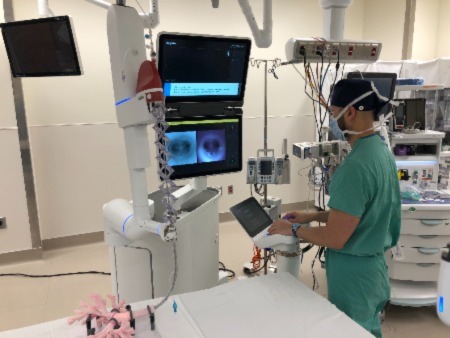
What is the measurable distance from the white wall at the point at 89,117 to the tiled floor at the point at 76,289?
0.35 metres

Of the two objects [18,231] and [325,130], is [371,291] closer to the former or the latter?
[325,130]

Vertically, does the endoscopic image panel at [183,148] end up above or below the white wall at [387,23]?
below

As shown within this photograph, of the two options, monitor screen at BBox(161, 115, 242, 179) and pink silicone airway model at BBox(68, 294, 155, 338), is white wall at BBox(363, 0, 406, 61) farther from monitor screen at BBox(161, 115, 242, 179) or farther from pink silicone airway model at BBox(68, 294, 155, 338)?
pink silicone airway model at BBox(68, 294, 155, 338)

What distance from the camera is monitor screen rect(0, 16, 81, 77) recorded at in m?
1.70

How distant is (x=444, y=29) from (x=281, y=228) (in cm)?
426

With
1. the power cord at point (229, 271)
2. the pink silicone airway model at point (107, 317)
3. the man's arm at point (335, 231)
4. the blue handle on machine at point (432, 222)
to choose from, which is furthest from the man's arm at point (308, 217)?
the power cord at point (229, 271)

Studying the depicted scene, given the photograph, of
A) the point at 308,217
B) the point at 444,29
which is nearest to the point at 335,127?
the point at 308,217

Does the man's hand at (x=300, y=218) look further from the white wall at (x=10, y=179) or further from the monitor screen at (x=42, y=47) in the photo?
Result: the white wall at (x=10, y=179)

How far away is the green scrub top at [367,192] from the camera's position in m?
1.45

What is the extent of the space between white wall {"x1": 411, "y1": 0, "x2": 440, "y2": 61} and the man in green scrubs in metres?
3.64

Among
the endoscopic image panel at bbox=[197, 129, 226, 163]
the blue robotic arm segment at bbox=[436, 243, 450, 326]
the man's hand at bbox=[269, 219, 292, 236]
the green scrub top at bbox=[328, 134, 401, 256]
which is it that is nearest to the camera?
the blue robotic arm segment at bbox=[436, 243, 450, 326]

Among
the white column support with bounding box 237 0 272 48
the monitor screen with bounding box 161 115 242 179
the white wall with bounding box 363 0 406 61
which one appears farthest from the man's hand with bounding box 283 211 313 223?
the white wall with bounding box 363 0 406 61

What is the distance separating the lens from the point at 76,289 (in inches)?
119

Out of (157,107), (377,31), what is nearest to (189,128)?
(157,107)
